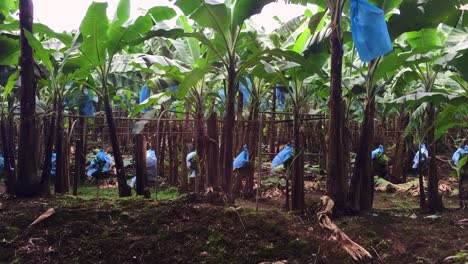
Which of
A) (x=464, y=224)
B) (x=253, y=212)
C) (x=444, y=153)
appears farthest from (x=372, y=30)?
(x=444, y=153)

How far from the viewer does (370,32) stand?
4.04 meters

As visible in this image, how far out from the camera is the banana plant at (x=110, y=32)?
5.33 meters

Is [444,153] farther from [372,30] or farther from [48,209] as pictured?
[48,209]

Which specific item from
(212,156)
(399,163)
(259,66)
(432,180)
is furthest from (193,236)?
(399,163)

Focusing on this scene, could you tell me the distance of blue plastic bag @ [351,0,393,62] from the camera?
401 cm

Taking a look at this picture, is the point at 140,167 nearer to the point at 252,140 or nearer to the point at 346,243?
the point at 252,140

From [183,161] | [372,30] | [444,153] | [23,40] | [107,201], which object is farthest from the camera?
[444,153]

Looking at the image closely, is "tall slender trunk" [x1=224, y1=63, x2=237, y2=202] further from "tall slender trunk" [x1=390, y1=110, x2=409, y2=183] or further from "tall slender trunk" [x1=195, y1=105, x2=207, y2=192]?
"tall slender trunk" [x1=390, y1=110, x2=409, y2=183]

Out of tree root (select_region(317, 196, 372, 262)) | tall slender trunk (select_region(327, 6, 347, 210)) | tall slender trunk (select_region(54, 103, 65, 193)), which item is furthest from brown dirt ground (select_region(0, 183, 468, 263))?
tall slender trunk (select_region(54, 103, 65, 193))

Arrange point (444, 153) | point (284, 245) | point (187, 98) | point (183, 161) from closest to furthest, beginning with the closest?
1. point (284, 245)
2. point (187, 98)
3. point (183, 161)
4. point (444, 153)

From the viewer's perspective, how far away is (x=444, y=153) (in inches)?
604

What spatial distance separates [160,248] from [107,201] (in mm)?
1330

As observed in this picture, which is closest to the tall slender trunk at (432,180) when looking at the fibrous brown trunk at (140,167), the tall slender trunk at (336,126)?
the tall slender trunk at (336,126)

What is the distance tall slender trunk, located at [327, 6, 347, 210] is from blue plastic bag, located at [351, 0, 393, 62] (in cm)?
48
